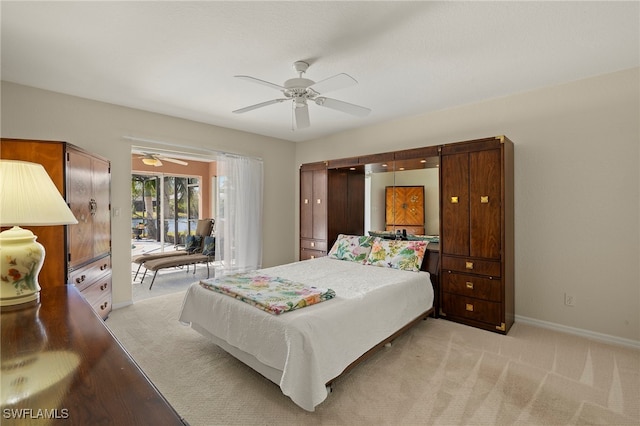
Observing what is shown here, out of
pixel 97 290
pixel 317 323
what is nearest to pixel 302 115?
pixel 317 323

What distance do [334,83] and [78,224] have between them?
2.67 metres

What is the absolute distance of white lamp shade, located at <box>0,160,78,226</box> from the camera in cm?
133

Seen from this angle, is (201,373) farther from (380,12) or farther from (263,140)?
(263,140)

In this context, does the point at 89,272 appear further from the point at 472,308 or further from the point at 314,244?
the point at 472,308

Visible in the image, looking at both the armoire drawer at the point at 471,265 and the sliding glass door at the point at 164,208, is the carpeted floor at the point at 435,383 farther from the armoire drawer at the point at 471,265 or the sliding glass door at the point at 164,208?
the sliding glass door at the point at 164,208

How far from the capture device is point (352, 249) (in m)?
4.14

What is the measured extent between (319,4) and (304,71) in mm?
801

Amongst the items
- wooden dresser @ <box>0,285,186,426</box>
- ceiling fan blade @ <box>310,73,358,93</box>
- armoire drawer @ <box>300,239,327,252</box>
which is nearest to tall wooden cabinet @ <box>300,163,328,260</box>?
armoire drawer @ <box>300,239,327,252</box>

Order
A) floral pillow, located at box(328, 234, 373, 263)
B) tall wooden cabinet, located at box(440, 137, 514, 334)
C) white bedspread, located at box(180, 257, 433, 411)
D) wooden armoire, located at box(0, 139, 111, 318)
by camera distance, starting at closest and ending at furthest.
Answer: white bedspread, located at box(180, 257, 433, 411) → wooden armoire, located at box(0, 139, 111, 318) → tall wooden cabinet, located at box(440, 137, 514, 334) → floral pillow, located at box(328, 234, 373, 263)

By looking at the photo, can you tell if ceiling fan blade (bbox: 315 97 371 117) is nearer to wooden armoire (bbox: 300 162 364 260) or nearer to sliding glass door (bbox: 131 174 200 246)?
wooden armoire (bbox: 300 162 364 260)

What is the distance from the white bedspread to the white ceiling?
79.5 inches

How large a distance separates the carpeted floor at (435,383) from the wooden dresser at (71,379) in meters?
1.12

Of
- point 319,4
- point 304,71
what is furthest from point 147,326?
point 319,4

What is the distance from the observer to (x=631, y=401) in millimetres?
2049
